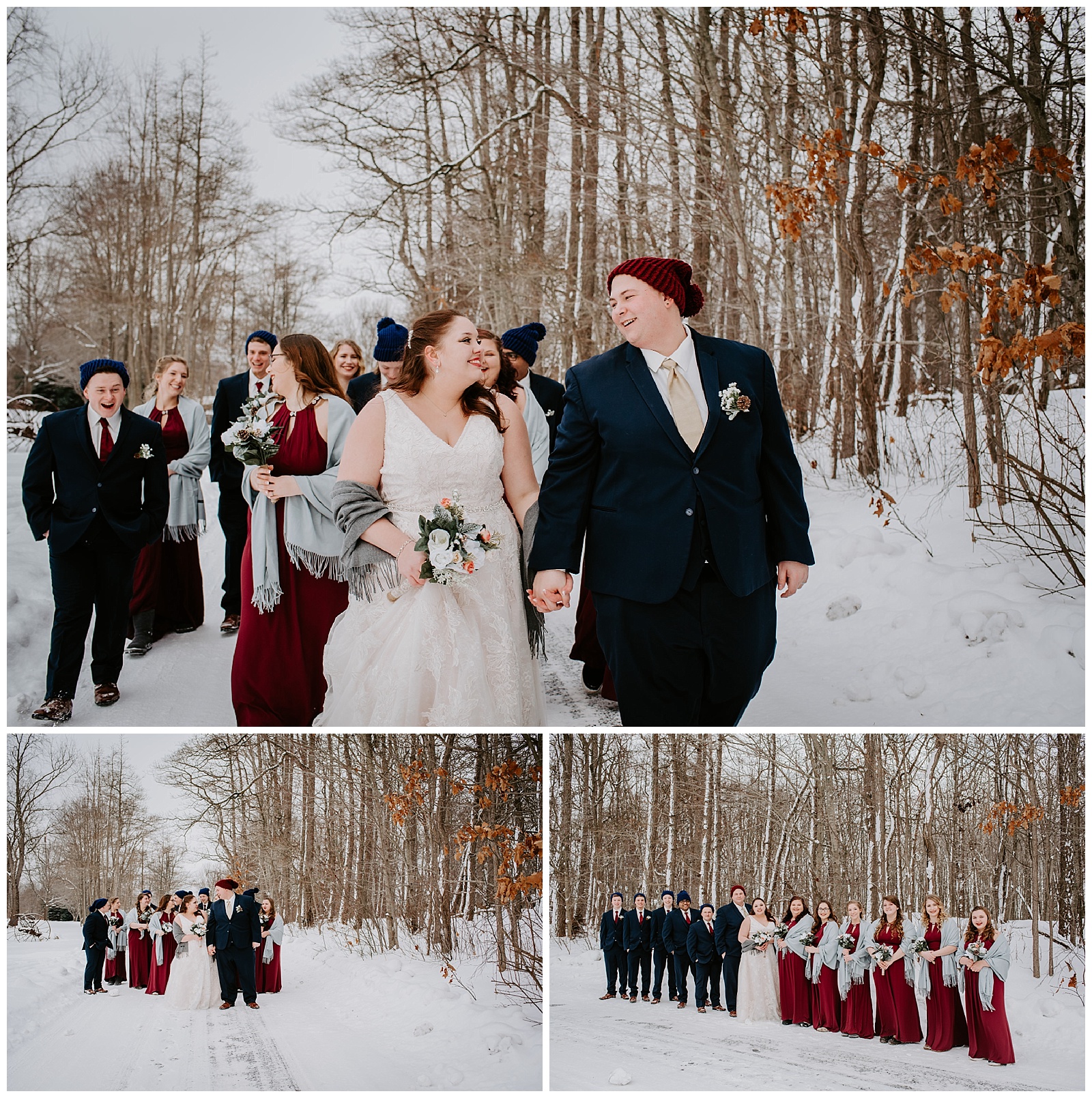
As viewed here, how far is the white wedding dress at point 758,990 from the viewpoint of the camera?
14.0 ft

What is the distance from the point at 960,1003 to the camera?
4.21 m

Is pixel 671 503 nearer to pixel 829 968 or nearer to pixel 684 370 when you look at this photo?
pixel 684 370

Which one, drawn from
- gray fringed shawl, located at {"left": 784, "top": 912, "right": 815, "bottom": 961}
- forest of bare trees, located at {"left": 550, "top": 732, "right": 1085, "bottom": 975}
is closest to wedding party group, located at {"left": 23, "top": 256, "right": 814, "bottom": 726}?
forest of bare trees, located at {"left": 550, "top": 732, "right": 1085, "bottom": 975}

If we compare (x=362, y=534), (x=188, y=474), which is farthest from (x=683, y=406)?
(x=188, y=474)

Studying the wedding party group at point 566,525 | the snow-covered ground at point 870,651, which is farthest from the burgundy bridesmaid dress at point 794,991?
the wedding party group at point 566,525

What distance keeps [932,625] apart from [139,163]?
6.09 metres

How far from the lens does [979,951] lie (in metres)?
4.24

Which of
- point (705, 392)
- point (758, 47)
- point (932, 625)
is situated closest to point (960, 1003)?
point (932, 625)

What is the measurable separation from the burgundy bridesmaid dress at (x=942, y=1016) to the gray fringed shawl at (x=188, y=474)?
16.0 ft

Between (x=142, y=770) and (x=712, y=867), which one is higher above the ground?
(x=142, y=770)

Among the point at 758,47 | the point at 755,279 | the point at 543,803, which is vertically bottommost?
the point at 543,803

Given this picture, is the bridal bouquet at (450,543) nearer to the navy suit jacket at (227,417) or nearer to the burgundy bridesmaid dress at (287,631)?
the burgundy bridesmaid dress at (287,631)

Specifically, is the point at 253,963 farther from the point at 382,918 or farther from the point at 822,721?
the point at 822,721

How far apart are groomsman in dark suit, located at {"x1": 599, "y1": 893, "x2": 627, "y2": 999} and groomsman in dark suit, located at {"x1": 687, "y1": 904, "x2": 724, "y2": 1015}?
1.06 ft
